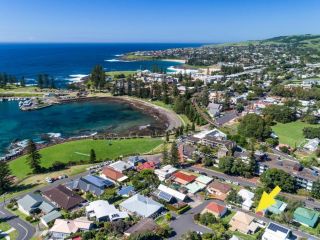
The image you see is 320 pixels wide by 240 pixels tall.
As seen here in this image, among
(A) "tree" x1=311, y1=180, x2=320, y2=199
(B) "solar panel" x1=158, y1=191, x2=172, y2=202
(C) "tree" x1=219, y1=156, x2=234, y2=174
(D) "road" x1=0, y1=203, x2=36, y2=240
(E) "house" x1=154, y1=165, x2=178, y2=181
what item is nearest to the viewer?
(D) "road" x1=0, y1=203, x2=36, y2=240

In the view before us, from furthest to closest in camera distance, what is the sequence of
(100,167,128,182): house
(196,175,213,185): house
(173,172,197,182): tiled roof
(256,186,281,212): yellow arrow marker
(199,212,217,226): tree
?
1. (100,167,128,182): house
2. (173,172,197,182): tiled roof
3. (196,175,213,185): house
4. (256,186,281,212): yellow arrow marker
5. (199,212,217,226): tree

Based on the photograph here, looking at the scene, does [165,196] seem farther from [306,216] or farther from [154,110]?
[154,110]

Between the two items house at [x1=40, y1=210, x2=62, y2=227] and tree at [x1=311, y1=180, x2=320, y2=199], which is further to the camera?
tree at [x1=311, y1=180, x2=320, y2=199]

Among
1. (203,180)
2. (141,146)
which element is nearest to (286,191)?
(203,180)

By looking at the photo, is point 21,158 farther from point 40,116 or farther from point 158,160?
point 40,116

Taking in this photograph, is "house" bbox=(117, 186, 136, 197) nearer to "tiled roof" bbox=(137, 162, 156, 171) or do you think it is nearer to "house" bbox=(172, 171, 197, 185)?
"tiled roof" bbox=(137, 162, 156, 171)

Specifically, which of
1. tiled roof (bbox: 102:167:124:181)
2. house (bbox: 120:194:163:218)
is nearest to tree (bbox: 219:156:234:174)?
house (bbox: 120:194:163:218)

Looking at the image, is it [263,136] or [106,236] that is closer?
[106,236]
